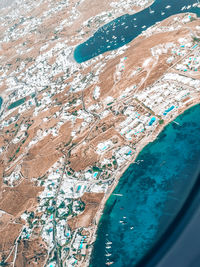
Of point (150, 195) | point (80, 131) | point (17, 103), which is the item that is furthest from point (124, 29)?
point (150, 195)

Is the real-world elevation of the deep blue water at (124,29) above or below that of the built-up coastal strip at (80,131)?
above

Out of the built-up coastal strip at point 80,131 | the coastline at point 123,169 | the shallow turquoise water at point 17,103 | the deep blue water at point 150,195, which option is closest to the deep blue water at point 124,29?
the built-up coastal strip at point 80,131

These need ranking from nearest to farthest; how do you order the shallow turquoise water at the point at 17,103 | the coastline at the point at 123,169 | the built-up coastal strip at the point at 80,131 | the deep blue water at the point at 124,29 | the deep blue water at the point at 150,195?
the deep blue water at the point at 150,195 < the coastline at the point at 123,169 < the built-up coastal strip at the point at 80,131 < the deep blue water at the point at 124,29 < the shallow turquoise water at the point at 17,103

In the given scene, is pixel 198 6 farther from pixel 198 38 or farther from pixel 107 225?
pixel 107 225

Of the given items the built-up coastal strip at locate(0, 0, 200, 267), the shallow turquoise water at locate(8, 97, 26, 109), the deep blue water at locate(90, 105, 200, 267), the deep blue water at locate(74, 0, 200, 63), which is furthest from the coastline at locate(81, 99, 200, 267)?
the shallow turquoise water at locate(8, 97, 26, 109)

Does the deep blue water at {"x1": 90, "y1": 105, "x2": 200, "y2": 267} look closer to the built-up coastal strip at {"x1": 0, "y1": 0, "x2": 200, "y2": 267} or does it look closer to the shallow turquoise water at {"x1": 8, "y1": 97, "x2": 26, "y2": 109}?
the built-up coastal strip at {"x1": 0, "y1": 0, "x2": 200, "y2": 267}

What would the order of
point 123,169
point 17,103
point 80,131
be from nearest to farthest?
point 123,169
point 80,131
point 17,103

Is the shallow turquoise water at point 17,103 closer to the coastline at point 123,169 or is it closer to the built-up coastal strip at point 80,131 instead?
the built-up coastal strip at point 80,131

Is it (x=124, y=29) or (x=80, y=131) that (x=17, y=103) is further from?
(x=124, y=29)
